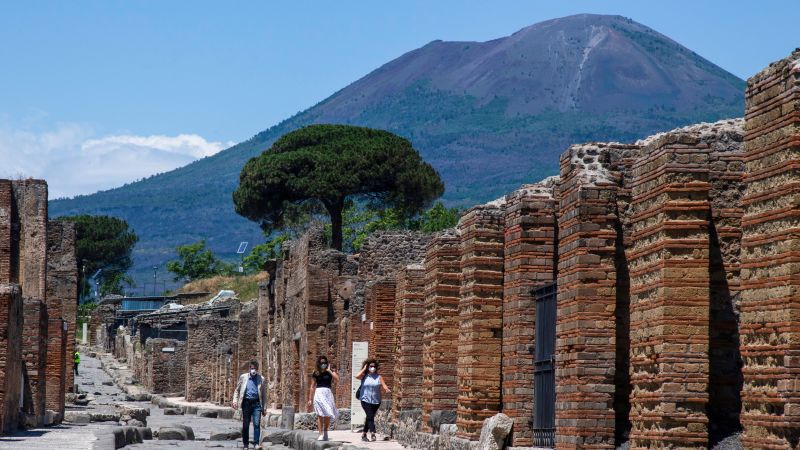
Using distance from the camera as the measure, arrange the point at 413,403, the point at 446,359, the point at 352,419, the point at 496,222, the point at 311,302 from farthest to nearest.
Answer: the point at 311,302 → the point at 352,419 → the point at 413,403 → the point at 446,359 → the point at 496,222

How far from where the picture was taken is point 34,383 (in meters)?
28.4

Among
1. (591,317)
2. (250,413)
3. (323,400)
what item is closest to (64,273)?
(250,413)

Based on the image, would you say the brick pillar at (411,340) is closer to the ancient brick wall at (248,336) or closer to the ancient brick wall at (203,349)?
the ancient brick wall at (248,336)

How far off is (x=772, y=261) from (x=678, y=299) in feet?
5.20

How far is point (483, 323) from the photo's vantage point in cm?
1762

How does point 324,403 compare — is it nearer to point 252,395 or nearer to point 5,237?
point 252,395

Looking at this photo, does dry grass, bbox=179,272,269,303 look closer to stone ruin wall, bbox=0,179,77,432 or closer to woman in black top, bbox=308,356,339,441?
stone ruin wall, bbox=0,179,77,432

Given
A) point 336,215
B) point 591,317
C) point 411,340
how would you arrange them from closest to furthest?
point 591,317 → point 411,340 → point 336,215

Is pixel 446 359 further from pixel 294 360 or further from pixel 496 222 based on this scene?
pixel 294 360

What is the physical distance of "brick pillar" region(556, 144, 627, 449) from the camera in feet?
44.9

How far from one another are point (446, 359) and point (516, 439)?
3777 millimetres

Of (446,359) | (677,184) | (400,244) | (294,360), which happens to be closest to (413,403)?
(446,359)

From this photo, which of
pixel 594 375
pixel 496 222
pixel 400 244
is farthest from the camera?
pixel 400 244

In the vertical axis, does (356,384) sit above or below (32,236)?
below
